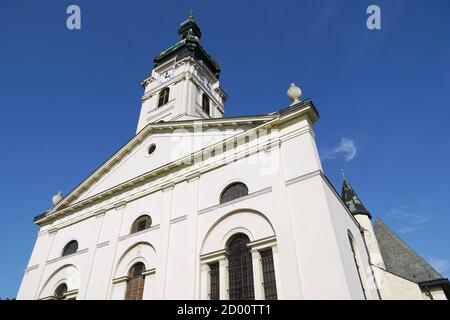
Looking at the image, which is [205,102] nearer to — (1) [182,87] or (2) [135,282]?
(1) [182,87]

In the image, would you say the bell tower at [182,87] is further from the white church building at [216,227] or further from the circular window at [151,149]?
the circular window at [151,149]

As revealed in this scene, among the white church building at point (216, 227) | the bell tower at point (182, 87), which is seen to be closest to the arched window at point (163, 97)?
the bell tower at point (182, 87)

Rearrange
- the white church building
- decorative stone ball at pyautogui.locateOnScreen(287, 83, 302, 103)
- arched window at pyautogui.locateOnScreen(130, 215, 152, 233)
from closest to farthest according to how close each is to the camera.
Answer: the white church building
decorative stone ball at pyautogui.locateOnScreen(287, 83, 302, 103)
arched window at pyautogui.locateOnScreen(130, 215, 152, 233)

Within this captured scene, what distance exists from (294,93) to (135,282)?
1057cm

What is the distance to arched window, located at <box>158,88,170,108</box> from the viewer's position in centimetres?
2452

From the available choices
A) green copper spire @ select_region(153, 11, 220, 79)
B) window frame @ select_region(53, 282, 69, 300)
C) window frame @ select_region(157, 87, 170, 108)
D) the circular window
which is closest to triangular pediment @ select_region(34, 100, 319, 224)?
the circular window

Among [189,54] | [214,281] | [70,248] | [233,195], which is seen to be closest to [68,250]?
[70,248]

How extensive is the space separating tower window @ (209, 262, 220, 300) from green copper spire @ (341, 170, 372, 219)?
44.2 ft

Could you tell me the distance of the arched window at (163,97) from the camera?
80.4 feet

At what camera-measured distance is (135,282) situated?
1363 cm

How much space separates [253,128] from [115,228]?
8.40 meters

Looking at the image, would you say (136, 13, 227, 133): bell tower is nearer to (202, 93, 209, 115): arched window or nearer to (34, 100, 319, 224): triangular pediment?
(202, 93, 209, 115): arched window
